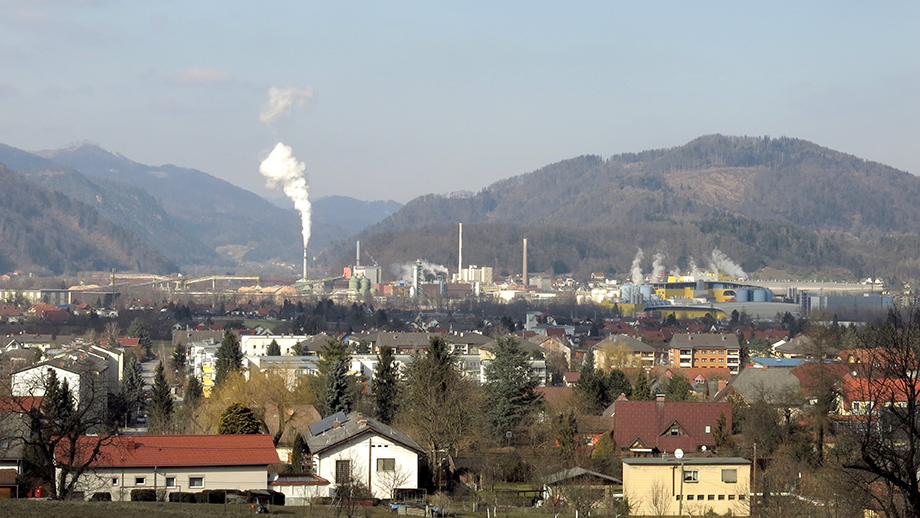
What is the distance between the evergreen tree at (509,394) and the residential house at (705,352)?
1060 inches

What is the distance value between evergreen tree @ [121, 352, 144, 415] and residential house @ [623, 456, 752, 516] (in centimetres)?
2018

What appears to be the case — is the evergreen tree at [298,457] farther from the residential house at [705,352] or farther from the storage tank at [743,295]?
the storage tank at [743,295]

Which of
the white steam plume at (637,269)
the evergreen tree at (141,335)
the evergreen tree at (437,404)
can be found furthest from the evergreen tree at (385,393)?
the white steam plume at (637,269)

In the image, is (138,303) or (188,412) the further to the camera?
(138,303)

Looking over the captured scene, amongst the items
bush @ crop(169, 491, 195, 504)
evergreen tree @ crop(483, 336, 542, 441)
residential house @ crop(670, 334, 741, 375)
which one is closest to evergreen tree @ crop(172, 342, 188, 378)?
residential house @ crop(670, 334, 741, 375)

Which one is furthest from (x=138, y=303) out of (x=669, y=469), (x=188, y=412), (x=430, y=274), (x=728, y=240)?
(x=728, y=240)

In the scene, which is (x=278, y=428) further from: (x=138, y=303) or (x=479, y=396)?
(x=138, y=303)

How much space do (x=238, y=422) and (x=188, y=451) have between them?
196 inches

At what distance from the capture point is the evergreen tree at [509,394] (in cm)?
2838

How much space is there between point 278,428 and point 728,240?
15312 centimetres

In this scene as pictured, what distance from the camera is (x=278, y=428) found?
91.9 feet

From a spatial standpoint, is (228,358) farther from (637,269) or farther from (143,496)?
(637,269)

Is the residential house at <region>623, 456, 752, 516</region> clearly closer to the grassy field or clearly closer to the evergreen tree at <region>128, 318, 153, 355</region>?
the grassy field

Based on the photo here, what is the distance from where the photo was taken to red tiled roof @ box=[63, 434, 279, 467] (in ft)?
63.3
